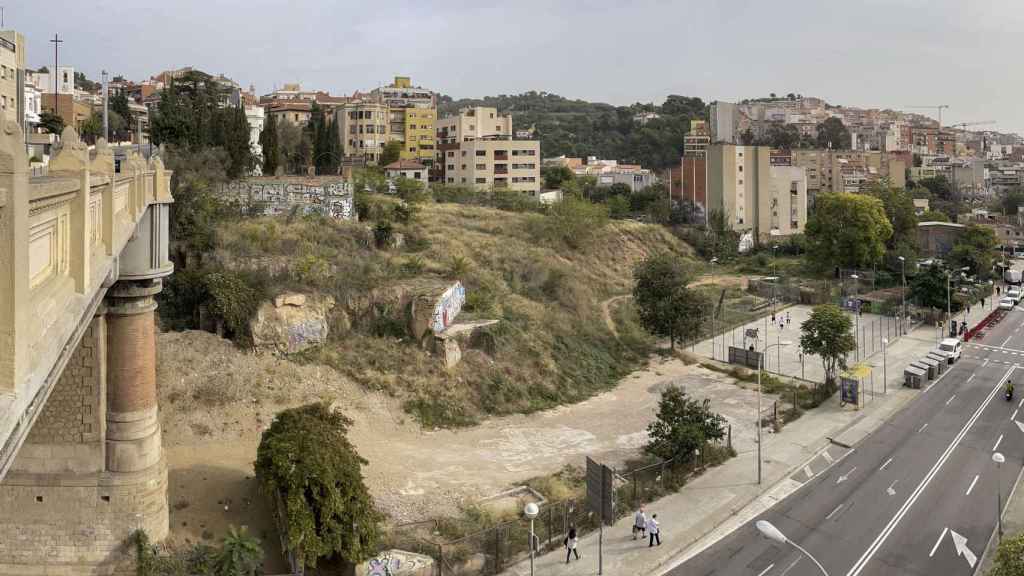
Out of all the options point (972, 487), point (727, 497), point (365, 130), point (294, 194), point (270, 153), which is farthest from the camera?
point (365, 130)

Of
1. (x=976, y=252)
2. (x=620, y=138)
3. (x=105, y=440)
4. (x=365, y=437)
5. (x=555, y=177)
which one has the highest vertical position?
(x=620, y=138)

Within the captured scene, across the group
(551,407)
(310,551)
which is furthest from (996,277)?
(310,551)

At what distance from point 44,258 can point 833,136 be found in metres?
200

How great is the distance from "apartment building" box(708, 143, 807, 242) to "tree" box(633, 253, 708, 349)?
4644cm

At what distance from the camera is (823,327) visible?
3809cm

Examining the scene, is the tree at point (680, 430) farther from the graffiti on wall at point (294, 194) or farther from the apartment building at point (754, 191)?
the apartment building at point (754, 191)

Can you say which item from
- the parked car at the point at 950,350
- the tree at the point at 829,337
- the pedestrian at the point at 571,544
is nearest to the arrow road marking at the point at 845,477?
the tree at the point at 829,337

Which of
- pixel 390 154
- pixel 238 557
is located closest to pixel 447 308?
pixel 238 557

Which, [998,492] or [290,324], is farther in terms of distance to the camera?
[290,324]

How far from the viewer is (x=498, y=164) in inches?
3533

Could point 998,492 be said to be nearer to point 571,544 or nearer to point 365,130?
point 571,544

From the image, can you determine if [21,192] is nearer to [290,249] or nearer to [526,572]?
[526,572]

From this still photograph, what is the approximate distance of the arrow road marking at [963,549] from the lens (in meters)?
21.5

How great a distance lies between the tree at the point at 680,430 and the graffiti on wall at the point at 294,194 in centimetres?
3100
